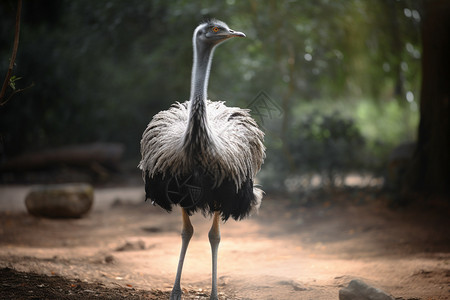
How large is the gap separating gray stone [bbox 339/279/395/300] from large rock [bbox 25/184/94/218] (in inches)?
212

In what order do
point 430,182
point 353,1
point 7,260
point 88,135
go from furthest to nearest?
point 88,135
point 353,1
point 430,182
point 7,260

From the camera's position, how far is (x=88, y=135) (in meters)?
14.5

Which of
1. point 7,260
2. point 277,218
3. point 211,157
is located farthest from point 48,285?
point 277,218

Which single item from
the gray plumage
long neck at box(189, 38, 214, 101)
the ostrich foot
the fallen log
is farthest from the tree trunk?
the fallen log

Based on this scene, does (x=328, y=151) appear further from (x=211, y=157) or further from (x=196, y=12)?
(x=211, y=157)

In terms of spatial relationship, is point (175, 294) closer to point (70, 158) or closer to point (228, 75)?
point (228, 75)

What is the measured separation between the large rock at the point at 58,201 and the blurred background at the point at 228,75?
1113 millimetres

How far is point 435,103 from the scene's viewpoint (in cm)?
686

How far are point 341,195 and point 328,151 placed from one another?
913mm

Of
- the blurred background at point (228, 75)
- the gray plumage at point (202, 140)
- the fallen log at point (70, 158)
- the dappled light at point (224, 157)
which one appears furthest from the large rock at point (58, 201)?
the fallen log at point (70, 158)

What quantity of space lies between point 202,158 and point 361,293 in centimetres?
147

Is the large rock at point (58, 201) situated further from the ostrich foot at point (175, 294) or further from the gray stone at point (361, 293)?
the gray stone at point (361, 293)

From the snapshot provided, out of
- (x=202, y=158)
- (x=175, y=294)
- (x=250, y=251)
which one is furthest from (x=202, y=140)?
(x=250, y=251)

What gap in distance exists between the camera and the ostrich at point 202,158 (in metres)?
3.35
